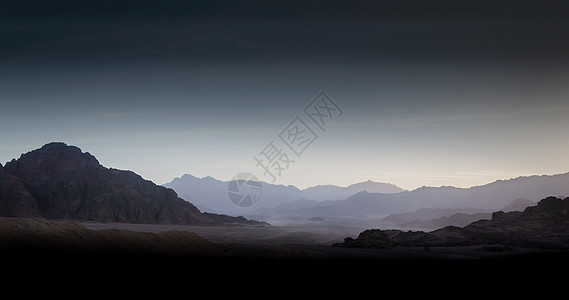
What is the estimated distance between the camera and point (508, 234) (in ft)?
247

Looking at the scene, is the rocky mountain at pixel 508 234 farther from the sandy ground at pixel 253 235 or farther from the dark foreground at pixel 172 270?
the dark foreground at pixel 172 270

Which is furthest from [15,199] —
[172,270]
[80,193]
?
[172,270]

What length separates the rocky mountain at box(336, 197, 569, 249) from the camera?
69.1 meters

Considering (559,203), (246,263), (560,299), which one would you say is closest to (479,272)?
(560,299)

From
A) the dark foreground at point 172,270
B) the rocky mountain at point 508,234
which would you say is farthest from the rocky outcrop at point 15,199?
the dark foreground at point 172,270

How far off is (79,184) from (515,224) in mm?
155035

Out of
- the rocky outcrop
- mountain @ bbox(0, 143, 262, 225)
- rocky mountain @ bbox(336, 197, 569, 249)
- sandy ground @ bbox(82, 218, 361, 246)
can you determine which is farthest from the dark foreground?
the rocky outcrop

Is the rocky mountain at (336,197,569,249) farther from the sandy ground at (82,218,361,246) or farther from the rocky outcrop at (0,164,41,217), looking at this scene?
the rocky outcrop at (0,164,41,217)

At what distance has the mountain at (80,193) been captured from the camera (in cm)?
13850

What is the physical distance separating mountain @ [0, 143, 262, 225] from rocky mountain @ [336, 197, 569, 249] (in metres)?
101

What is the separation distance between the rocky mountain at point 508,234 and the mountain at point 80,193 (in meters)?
101

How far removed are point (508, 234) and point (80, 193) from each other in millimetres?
149797

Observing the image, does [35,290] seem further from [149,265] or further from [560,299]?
[560,299]

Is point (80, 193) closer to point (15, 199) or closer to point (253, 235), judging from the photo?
point (15, 199)
